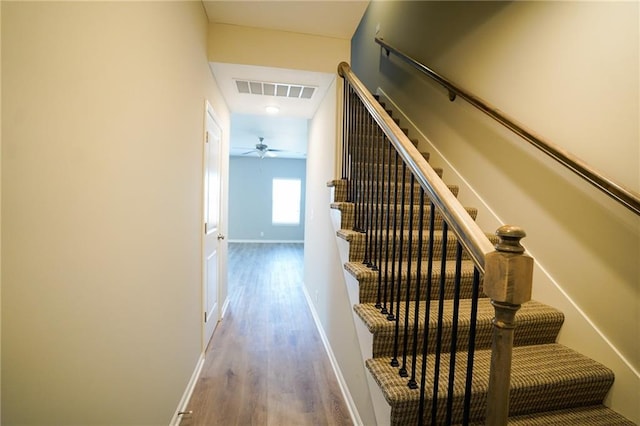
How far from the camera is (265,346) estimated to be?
276cm

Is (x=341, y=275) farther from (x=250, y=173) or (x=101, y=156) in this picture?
(x=250, y=173)

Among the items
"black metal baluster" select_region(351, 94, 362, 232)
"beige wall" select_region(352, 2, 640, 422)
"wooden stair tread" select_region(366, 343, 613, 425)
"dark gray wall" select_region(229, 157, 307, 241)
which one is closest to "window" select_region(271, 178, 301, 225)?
"dark gray wall" select_region(229, 157, 307, 241)

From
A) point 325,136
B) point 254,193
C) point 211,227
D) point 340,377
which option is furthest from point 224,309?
point 254,193

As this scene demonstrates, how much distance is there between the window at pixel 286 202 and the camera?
9.30m

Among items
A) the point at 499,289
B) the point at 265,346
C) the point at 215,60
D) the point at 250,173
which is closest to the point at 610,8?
the point at 499,289

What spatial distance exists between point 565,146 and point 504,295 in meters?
1.40

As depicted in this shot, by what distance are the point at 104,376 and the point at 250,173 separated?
8354mm

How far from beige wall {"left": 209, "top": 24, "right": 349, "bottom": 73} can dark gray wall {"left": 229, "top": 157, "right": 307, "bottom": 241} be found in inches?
267

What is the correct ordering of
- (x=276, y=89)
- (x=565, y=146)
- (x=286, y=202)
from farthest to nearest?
1. (x=286, y=202)
2. (x=276, y=89)
3. (x=565, y=146)

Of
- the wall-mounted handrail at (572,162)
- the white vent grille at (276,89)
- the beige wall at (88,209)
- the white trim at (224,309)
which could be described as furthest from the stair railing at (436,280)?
the white trim at (224,309)

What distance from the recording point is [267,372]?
2.35 m

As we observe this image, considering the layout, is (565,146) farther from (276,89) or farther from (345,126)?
(276,89)

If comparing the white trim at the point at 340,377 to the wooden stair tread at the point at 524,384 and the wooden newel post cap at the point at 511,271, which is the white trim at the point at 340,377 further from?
the wooden newel post cap at the point at 511,271

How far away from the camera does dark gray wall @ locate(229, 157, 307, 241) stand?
29.5ft
